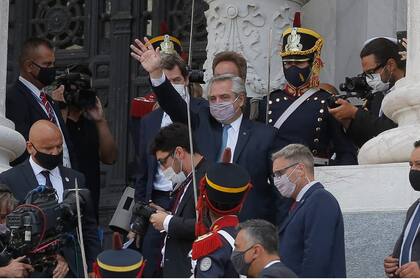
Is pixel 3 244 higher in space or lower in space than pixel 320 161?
lower

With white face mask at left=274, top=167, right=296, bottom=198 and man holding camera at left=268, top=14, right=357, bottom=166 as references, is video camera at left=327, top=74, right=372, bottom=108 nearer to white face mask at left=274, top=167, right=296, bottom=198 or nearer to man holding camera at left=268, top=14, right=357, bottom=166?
man holding camera at left=268, top=14, right=357, bottom=166

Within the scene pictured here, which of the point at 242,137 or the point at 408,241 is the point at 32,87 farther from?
the point at 408,241

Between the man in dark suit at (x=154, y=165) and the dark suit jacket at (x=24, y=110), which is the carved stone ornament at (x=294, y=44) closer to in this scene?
the man in dark suit at (x=154, y=165)

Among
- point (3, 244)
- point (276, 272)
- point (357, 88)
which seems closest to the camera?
point (276, 272)

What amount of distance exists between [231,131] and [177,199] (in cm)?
97

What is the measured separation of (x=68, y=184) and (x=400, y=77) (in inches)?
121

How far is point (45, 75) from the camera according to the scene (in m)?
18.0

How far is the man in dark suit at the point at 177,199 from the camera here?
15.1m

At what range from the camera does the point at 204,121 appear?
16375 millimetres

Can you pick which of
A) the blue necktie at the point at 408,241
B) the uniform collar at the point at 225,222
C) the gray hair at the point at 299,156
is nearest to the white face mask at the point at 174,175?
the gray hair at the point at 299,156

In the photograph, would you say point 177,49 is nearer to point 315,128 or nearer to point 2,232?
point 315,128

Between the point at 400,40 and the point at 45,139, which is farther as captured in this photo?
the point at 400,40

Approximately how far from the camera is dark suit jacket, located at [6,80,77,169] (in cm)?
1788

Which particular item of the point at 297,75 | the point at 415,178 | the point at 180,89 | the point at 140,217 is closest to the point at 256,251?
the point at 415,178
